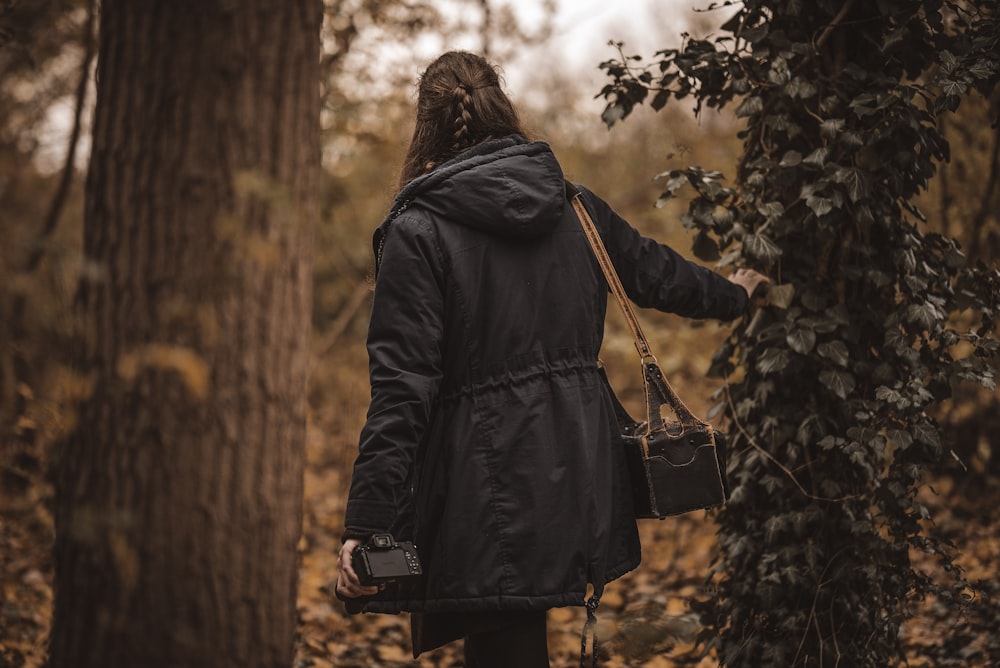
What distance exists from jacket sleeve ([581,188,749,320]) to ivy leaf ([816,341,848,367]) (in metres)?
0.32

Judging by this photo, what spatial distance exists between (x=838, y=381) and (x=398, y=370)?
1459mm

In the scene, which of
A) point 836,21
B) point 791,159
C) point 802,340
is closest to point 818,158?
point 791,159

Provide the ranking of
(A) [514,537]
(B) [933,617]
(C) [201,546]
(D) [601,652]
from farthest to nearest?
1. (B) [933,617]
2. (D) [601,652]
3. (A) [514,537]
4. (C) [201,546]

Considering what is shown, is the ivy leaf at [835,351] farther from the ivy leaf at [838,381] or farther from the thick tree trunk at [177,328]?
the thick tree trunk at [177,328]

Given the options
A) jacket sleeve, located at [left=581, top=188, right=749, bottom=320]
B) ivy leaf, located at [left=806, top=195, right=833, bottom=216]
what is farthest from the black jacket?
ivy leaf, located at [left=806, top=195, right=833, bottom=216]

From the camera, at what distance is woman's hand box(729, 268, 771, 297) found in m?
2.88

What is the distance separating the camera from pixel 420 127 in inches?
100

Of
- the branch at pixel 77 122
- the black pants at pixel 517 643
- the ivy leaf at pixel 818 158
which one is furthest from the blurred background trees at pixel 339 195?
the black pants at pixel 517 643

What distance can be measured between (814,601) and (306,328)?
1.86 meters

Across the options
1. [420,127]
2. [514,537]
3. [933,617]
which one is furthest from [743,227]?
[933,617]

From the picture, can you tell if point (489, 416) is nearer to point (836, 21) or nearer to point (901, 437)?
point (901, 437)

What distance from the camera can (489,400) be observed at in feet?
7.43

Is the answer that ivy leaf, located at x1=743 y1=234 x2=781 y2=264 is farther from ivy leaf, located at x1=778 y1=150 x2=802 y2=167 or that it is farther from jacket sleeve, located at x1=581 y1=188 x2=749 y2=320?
ivy leaf, located at x1=778 y1=150 x2=802 y2=167

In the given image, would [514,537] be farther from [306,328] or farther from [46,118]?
[46,118]
